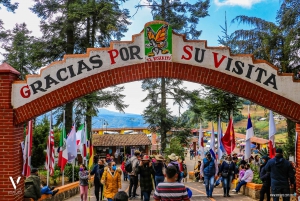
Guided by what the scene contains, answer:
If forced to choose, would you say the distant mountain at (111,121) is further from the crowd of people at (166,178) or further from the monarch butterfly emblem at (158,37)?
the monarch butterfly emblem at (158,37)

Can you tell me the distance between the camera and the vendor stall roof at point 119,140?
4758cm

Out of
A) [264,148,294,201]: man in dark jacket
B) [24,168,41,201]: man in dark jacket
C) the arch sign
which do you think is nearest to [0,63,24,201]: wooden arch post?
[24,168,41,201]: man in dark jacket

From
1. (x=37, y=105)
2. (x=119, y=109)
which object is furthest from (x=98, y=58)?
(x=119, y=109)

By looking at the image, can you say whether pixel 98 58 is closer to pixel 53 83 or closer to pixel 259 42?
pixel 53 83

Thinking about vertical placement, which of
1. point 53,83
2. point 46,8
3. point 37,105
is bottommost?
point 37,105

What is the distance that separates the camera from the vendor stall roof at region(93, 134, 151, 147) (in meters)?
47.6

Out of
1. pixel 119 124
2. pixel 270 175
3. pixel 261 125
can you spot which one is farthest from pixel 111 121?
pixel 270 175

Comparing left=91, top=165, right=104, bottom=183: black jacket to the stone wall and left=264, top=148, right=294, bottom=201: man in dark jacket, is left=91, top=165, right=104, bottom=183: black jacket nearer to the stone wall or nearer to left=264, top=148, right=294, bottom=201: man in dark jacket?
the stone wall

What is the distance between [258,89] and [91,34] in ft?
58.8

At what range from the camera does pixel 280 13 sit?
21312 millimetres

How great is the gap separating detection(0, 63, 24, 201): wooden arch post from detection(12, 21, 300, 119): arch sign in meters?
0.56

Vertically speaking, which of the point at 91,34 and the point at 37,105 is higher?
the point at 91,34

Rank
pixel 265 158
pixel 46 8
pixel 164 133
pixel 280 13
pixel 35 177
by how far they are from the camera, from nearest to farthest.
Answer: pixel 35 177 < pixel 265 158 < pixel 280 13 < pixel 46 8 < pixel 164 133

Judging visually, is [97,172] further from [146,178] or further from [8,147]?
[8,147]
